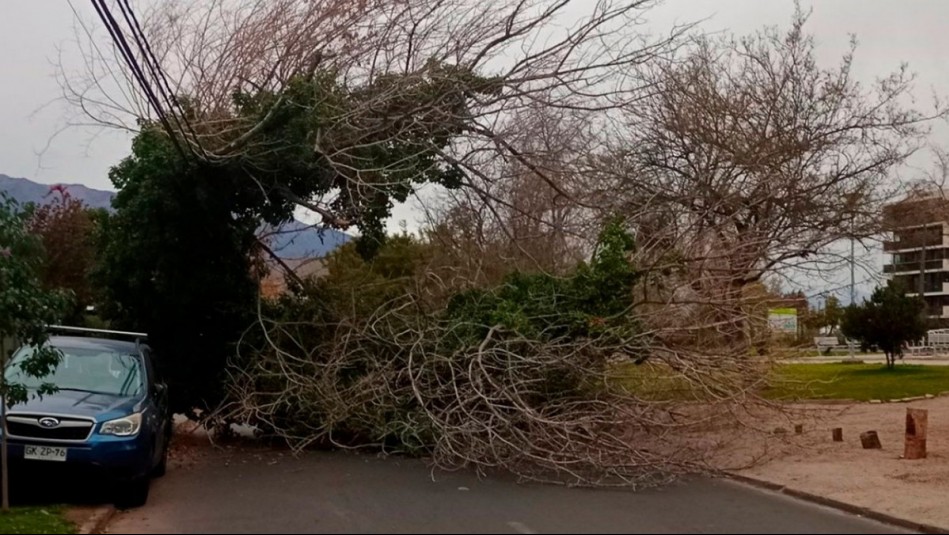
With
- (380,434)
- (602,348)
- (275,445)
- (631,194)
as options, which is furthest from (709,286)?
(275,445)

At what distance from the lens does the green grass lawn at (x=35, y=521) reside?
28.4ft

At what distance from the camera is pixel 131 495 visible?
1038 cm

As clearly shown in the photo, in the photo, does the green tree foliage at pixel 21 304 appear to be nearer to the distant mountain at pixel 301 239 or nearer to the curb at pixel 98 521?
the curb at pixel 98 521

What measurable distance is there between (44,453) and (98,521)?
3.85ft

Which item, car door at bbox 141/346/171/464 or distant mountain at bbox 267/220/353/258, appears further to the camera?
distant mountain at bbox 267/220/353/258

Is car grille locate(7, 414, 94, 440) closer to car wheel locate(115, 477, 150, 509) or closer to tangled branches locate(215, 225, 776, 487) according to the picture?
car wheel locate(115, 477, 150, 509)

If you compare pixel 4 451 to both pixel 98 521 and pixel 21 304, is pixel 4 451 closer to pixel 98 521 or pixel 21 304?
pixel 98 521

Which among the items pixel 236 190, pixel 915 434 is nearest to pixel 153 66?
pixel 236 190

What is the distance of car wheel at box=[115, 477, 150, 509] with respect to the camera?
10334 mm

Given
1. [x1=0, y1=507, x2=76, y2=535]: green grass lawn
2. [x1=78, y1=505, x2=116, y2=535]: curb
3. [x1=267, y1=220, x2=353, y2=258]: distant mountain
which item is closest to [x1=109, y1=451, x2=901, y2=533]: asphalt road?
[x1=78, y1=505, x2=116, y2=535]: curb

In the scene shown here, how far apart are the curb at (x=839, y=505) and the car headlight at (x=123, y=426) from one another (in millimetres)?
6689

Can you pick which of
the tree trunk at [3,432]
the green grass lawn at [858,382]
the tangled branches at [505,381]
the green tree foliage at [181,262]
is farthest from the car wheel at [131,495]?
the green grass lawn at [858,382]

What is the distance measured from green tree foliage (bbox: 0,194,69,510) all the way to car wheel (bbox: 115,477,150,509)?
1002mm

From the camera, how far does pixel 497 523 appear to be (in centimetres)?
859
